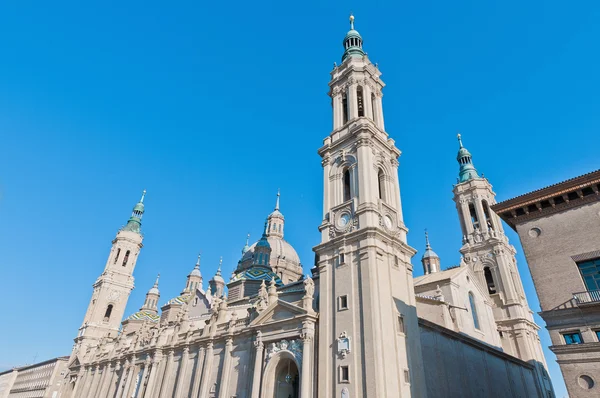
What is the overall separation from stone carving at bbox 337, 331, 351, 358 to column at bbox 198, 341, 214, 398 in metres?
12.8

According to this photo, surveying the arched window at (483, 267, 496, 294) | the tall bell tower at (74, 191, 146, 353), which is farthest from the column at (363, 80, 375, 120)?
the tall bell tower at (74, 191, 146, 353)

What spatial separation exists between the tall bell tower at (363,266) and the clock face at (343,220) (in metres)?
0.07

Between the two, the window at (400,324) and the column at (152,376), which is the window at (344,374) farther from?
the column at (152,376)

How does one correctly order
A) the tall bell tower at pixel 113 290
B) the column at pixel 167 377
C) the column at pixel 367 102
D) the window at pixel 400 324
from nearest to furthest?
1. the window at pixel 400 324
2. the column at pixel 367 102
3. the column at pixel 167 377
4. the tall bell tower at pixel 113 290

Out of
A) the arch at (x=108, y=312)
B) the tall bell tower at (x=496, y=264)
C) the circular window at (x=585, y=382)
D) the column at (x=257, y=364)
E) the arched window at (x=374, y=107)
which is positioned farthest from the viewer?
the arch at (x=108, y=312)

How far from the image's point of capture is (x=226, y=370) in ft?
95.0

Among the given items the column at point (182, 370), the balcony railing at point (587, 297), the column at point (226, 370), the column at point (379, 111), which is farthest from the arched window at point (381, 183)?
the column at point (182, 370)

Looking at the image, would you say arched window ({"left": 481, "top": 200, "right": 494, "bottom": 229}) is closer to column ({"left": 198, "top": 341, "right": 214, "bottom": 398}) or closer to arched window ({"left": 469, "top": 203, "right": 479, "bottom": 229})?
arched window ({"left": 469, "top": 203, "right": 479, "bottom": 229})

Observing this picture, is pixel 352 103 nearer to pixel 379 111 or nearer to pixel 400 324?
pixel 379 111

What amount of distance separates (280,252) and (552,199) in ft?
161

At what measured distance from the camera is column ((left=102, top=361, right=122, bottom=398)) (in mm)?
40719

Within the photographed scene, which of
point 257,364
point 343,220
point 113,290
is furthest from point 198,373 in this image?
point 113,290

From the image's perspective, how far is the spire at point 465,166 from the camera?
182 ft

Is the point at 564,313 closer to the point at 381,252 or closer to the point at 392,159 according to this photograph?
the point at 381,252
